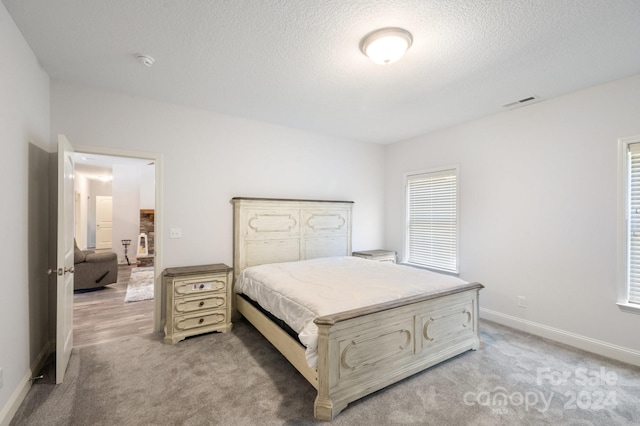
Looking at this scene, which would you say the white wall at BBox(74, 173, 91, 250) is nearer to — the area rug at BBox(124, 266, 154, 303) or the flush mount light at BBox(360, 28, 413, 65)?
the area rug at BBox(124, 266, 154, 303)

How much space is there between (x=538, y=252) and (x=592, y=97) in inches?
64.1

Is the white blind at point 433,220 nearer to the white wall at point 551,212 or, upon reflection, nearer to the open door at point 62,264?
the white wall at point 551,212

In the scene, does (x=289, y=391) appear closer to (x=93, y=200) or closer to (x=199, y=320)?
(x=199, y=320)

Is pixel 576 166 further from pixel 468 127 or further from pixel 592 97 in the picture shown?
pixel 468 127

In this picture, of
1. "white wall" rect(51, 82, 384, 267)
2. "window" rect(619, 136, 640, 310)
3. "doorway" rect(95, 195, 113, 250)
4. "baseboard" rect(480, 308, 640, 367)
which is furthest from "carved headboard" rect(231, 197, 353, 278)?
"doorway" rect(95, 195, 113, 250)

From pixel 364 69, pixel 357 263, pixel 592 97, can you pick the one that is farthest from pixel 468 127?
A: pixel 357 263

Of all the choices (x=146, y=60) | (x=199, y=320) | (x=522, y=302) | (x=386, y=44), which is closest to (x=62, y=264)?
(x=199, y=320)

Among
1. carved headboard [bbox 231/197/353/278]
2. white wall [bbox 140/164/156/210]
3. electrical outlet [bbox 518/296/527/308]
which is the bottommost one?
electrical outlet [bbox 518/296/527/308]

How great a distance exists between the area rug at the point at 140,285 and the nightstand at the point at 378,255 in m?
3.41

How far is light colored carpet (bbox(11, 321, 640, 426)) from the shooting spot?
5.98 feet

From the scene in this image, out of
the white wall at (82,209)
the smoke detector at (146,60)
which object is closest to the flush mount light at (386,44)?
the smoke detector at (146,60)

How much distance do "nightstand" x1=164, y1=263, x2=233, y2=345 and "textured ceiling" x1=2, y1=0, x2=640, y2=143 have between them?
75.6 inches

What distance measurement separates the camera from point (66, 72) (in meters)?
2.56

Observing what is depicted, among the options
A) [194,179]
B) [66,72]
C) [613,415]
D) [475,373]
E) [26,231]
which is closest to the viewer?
[613,415]
